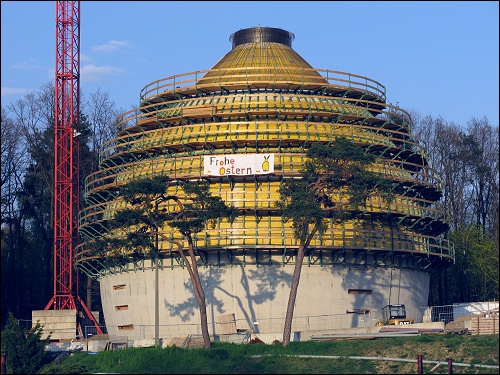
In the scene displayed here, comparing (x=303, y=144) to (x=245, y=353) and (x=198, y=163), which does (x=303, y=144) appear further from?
(x=245, y=353)

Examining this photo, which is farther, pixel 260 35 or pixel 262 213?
pixel 260 35

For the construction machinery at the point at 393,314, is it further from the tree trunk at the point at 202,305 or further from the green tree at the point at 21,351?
the green tree at the point at 21,351

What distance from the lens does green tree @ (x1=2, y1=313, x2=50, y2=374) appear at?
6662cm

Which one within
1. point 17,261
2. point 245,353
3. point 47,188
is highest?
point 47,188

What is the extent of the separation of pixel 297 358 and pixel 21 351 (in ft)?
53.0

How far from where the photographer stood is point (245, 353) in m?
66.8

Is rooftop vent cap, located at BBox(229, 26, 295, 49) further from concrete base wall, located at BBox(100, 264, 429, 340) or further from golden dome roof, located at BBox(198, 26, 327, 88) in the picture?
concrete base wall, located at BBox(100, 264, 429, 340)

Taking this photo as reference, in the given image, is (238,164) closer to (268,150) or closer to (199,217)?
(268,150)

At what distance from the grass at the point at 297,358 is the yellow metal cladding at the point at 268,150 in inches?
509

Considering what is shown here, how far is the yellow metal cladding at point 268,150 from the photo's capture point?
3206 inches

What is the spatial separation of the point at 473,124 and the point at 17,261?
48.1 m

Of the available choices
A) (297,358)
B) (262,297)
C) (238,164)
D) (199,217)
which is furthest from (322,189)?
(297,358)

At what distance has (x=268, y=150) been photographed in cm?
8362

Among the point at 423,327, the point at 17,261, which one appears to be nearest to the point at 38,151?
the point at 17,261
